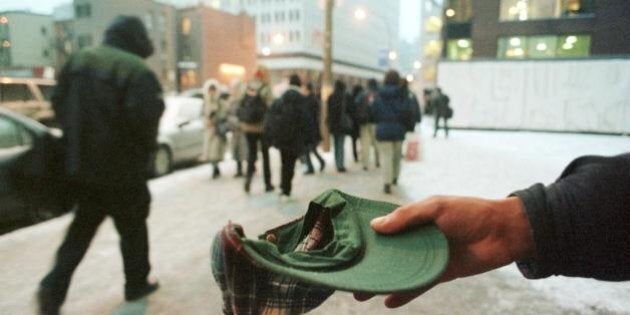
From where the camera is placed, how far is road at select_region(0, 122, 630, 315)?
3598 mm

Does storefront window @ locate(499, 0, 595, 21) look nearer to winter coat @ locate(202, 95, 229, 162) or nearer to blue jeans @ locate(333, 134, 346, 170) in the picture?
blue jeans @ locate(333, 134, 346, 170)

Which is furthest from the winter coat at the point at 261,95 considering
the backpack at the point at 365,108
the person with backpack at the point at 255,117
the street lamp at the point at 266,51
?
the street lamp at the point at 266,51

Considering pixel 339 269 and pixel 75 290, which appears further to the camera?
pixel 75 290

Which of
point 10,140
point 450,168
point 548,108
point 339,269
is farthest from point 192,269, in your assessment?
point 548,108

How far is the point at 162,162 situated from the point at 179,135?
2.85ft

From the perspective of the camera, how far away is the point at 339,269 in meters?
0.96

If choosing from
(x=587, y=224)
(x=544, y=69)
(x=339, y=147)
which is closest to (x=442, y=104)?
(x=544, y=69)

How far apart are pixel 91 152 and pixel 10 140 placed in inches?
140

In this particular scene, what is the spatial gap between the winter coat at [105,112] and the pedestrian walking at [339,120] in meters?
6.59

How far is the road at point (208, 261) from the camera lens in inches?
142

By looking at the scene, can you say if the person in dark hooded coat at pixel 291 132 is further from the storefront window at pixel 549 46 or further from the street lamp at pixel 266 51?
the street lamp at pixel 266 51

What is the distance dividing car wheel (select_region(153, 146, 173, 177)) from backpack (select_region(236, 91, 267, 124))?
2.75 m

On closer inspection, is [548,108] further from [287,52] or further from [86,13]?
[287,52]

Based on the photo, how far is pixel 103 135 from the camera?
3076mm
